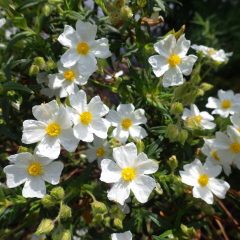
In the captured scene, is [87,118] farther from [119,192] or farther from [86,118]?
[119,192]

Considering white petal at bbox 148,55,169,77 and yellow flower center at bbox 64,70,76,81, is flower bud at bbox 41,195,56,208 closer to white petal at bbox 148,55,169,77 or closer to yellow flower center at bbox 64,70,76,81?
yellow flower center at bbox 64,70,76,81

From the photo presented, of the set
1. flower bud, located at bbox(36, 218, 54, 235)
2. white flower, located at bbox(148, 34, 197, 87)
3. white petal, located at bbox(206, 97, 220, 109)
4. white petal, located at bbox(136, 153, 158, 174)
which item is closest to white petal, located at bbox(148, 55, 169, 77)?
white flower, located at bbox(148, 34, 197, 87)

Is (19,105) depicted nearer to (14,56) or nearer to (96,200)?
(14,56)

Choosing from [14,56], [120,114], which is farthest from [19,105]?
[120,114]

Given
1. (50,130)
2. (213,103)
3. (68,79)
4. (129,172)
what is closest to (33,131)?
(50,130)

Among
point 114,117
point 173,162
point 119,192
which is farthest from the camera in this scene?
point 114,117

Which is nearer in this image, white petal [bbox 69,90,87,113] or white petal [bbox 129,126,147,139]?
white petal [bbox 69,90,87,113]

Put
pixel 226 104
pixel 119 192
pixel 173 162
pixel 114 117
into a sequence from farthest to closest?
1. pixel 226 104
2. pixel 114 117
3. pixel 173 162
4. pixel 119 192
